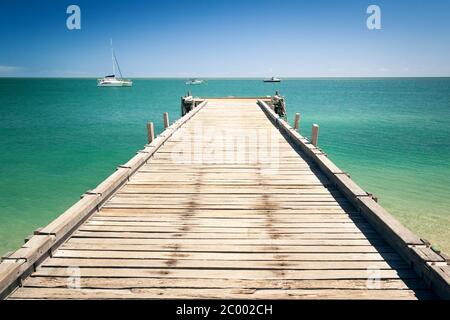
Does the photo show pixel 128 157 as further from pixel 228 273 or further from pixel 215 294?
pixel 215 294

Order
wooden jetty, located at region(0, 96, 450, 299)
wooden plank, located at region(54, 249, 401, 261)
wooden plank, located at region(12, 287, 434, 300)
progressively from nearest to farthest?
wooden plank, located at region(12, 287, 434, 300)
wooden jetty, located at region(0, 96, 450, 299)
wooden plank, located at region(54, 249, 401, 261)

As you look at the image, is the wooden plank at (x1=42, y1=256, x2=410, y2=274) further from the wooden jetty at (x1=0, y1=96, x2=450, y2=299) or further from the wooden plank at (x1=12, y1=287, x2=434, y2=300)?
the wooden plank at (x1=12, y1=287, x2=434, y2=300)

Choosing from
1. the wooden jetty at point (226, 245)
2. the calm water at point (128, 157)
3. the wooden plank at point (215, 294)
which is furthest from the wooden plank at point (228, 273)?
the calm water at point (128, 157)

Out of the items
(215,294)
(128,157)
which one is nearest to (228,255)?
(215,294)

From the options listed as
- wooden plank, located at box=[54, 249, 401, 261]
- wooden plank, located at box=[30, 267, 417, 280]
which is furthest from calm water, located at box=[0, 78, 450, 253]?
wooden plank, located at box=[30, 267, 417, 280]

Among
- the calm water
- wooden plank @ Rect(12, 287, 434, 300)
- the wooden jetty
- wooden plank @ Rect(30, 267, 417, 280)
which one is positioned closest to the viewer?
wooden plank @ Rect(12, 287, 434, 300)

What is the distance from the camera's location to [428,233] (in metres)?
10.3

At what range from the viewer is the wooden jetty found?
3338 millimetres

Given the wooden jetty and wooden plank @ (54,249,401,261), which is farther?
wooden plank @ (54,249,401,261)

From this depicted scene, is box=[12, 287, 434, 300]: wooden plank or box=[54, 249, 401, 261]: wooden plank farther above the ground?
box=[54, 249, 401, 261]: wooden plank

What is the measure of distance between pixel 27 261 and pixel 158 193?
9.28 feet

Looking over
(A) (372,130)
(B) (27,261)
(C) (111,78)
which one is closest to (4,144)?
(B) (27,261)
